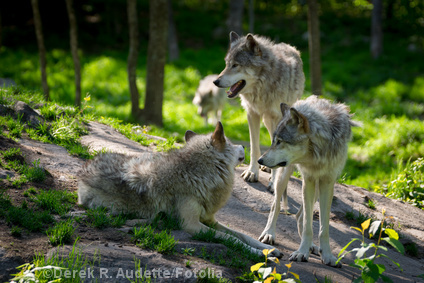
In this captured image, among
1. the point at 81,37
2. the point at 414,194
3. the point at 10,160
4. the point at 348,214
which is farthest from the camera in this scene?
the point at 81,37

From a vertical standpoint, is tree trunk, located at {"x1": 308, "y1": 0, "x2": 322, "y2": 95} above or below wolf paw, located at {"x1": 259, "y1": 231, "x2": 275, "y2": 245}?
above

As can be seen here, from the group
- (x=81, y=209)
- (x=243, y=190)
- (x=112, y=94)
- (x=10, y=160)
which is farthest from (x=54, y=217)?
(x=112, y=94)

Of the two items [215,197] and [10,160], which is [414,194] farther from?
[10,160]

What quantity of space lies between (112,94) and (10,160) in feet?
29.9

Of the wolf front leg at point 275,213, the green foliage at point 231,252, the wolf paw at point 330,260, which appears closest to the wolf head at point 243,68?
the wolf front leg at point 275,213

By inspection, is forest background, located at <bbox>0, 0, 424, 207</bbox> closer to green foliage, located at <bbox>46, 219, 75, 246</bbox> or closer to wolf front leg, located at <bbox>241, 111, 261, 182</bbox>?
wolf front leg, located at <bbox>241, 111, 261, 182</bbox>

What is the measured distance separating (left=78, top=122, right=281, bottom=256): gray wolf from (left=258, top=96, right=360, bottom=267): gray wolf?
0.56m

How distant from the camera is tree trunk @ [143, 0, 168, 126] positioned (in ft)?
31.9

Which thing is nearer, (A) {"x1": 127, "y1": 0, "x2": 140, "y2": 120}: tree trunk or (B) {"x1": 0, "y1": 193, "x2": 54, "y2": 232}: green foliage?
(B) {"x1": 0, "y1": 193, "x2": 54, "y2": 232}: green foliage

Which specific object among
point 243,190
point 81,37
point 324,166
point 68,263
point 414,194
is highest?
point 81,37

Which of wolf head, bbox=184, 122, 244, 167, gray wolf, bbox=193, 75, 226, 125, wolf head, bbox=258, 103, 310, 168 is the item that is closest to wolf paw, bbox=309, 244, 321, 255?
wolf head, bbox=258, 103, 310, 168

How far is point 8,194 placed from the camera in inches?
173

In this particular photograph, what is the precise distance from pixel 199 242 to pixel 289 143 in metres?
1.36

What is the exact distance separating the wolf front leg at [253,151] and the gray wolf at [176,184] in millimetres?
1731
